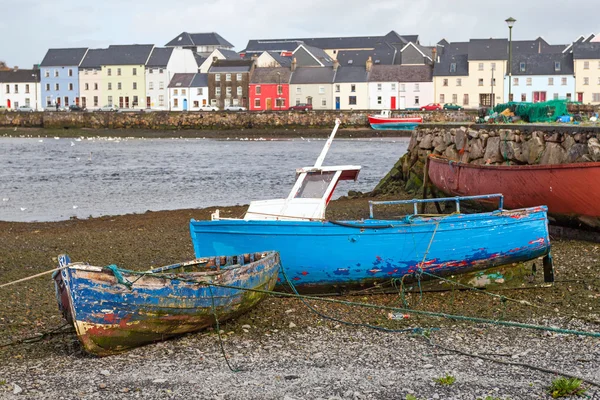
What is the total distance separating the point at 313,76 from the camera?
99.8 meters

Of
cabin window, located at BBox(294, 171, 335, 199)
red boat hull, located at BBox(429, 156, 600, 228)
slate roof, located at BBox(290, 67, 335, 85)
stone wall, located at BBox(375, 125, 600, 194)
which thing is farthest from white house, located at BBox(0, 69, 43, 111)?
cabin window, located at BBox(294, 171, 335, 199)

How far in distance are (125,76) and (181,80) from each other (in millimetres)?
8203

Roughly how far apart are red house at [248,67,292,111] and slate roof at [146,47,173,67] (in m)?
13.1

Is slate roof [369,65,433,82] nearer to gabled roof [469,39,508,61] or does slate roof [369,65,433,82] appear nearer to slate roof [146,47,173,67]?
gabled roof [469,39,508,61]

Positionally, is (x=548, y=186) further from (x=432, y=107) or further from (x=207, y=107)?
(x=207, y=107)

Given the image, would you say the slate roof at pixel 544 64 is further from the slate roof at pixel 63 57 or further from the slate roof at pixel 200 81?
the slate roof at pixel 63 57

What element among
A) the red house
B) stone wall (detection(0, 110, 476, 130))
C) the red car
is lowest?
stone wall (detection(0, 110, 476, 130))

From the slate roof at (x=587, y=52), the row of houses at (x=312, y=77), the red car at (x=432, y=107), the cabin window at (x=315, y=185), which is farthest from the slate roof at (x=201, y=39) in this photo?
the cabin window at (x=315, y=185)

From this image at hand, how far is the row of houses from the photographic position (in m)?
93.4

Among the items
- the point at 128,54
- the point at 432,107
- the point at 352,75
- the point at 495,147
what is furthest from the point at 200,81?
the point at 495,147

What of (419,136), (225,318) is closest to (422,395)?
(225,318)

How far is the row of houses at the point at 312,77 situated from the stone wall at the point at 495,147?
225 feet

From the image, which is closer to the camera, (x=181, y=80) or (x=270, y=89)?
(x=270, y=89)

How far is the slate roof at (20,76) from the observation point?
116 metres
